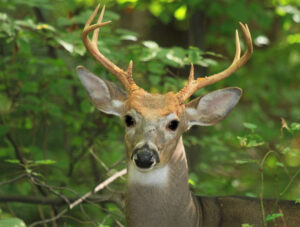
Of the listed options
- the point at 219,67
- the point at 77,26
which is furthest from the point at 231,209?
the point at 219,67

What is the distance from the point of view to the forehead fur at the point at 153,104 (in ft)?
13.7

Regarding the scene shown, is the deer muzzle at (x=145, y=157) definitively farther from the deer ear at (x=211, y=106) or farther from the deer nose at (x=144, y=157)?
the deer ear at (x=211, y=106)

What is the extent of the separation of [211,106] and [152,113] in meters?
0.55

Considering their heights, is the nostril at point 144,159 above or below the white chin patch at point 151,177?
above

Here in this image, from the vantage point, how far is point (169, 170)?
4.17 metres

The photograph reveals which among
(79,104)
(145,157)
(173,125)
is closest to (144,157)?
(145,157)

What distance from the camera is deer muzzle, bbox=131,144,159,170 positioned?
3.84m

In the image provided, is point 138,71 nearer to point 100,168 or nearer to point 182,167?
point 100,168

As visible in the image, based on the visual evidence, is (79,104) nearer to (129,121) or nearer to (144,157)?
(129,121)

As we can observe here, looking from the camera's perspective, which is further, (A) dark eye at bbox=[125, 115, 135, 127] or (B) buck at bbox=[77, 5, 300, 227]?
(A) dark eye at bbox=[125, 115, 135, 127]

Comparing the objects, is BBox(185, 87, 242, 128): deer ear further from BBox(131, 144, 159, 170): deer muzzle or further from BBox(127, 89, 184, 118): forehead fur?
BBox(131, 144, 159, 170): deer muzzle

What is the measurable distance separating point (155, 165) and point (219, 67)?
12.3ft

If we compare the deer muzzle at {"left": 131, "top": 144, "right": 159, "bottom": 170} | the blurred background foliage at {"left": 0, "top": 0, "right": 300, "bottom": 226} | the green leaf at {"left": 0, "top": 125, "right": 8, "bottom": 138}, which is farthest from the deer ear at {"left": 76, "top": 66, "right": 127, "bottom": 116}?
the green leaf at {"left": 0, "top": 125, "right": 8, "bottom": 138}

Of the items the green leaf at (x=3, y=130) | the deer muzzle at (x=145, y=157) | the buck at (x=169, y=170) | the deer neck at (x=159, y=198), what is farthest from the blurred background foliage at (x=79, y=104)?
the deer muzzle at (x=145, y=157)
